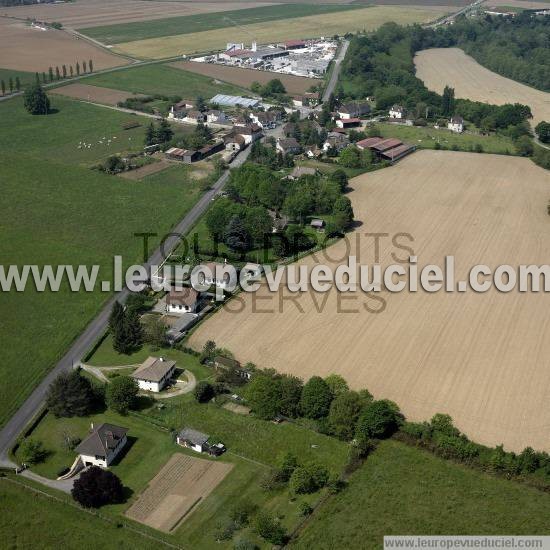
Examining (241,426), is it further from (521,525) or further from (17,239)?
(17,239)

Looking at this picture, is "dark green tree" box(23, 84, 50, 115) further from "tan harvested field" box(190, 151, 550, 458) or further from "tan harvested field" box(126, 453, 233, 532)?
"tan harvested field" box(126, 453, 233, 532)

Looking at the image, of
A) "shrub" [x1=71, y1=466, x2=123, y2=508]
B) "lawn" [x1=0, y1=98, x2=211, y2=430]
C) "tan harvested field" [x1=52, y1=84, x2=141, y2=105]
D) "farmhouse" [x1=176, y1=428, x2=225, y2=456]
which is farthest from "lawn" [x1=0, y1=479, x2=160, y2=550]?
"tan harvested field" [x1=52, y1=84, x2=141, y2=105]

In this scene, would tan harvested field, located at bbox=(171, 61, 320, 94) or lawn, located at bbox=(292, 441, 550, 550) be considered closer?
lawn, located at bbox=(292, 441, 550, 550)

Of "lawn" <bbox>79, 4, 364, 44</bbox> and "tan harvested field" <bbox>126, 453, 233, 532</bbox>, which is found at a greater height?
"lawn" <bbox>79, 4, 364, 44</bbox>

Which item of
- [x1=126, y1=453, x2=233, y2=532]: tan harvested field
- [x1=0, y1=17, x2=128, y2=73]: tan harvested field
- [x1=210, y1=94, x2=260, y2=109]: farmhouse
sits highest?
[x1=0, y1=17, x2=128, y2=73]: tan harvested field

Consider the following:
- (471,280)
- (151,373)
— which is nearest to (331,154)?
(471,280)

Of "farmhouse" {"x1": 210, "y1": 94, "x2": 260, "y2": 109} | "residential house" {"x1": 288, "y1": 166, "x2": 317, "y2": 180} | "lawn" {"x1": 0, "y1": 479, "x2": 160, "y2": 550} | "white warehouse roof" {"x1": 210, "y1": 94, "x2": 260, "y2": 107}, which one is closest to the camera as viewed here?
"lawn" {"x1": 0, "y1": 479, "x2": 160, "y2": 550}

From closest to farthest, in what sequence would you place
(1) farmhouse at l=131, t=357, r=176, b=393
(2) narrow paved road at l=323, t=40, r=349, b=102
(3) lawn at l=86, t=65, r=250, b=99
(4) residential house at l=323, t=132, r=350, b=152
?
(1) farmhouse at l=131, t=357, r=176, b=393 < (4) residential house at l=323, t=132, r=350, b=152 < (3) lawn at l=86, t=65, r=250, b=99 < (2) narrow paved road at l=323, t=40, r=349, b=102
